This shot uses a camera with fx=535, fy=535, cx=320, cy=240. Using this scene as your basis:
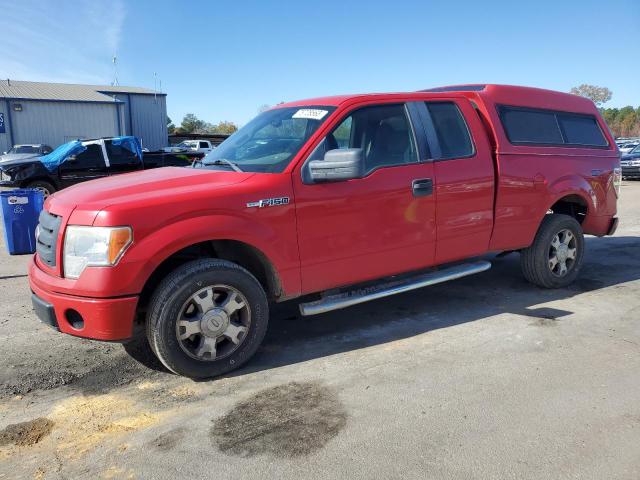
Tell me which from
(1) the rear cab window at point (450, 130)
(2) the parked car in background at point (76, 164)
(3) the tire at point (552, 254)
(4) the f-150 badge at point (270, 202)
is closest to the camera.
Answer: (4) the f-150 badge at point (270, 202)

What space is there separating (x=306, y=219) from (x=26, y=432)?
7.22 feet

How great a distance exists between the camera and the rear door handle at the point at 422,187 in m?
4.45

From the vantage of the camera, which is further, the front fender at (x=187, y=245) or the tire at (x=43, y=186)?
the tire at (x=43, y=186)

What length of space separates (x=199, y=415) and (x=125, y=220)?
50.2 inches

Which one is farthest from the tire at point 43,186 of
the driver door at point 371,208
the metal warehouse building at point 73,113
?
the metal warehouse building at point 73,113

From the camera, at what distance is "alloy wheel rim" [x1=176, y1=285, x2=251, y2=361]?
3.59 meters

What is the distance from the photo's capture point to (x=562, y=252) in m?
5.79

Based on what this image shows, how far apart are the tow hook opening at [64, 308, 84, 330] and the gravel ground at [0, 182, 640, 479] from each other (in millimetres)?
460

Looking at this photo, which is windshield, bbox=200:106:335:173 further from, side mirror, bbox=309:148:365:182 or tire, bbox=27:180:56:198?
tire, bbox=27:180:56:198

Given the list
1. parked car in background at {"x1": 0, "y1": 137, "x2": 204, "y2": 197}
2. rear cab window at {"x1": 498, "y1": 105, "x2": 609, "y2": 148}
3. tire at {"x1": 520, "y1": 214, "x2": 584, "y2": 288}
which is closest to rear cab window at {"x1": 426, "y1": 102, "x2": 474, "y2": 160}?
rear cab window at {"x1": 498, "y1": 105, "x2": 609, "y2": 148}

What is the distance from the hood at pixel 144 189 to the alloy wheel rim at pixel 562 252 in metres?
3.57

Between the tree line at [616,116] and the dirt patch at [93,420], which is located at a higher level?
the tree line at [616,116]

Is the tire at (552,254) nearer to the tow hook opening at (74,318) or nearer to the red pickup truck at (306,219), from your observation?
the red pickup truck at (306,219)

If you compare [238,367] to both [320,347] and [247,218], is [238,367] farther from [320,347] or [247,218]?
[247,218]
